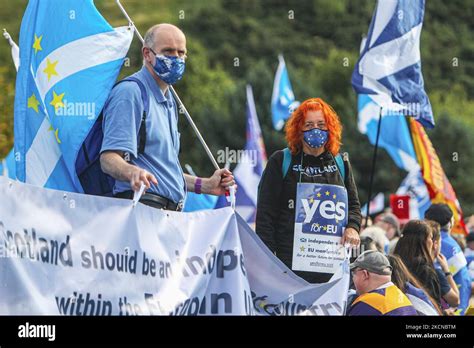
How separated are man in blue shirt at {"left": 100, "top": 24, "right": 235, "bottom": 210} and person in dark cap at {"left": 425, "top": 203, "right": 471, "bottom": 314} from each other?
3710 mm

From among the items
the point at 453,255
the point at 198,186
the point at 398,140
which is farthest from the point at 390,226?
the point at 198,186

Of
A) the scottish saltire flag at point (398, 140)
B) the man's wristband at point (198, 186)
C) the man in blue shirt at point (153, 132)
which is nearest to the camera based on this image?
the man in blue shirt at point (153, 132)

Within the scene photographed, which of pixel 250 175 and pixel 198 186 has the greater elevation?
pixel 198 186

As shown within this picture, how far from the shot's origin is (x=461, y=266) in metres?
10.5

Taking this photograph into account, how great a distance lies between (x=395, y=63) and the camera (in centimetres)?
1130

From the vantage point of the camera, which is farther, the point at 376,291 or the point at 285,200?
the point at 285,200

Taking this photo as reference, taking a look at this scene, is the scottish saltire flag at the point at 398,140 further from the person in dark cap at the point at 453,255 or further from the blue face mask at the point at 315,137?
the blue face mask at the point at 315,137

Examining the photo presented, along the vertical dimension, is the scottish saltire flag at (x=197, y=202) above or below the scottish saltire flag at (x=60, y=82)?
below

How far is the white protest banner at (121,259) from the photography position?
6074mm

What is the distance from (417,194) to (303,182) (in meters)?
8.50

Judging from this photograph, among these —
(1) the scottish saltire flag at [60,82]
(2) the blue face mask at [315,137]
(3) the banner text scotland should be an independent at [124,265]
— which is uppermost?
(1) the scottish saltire flag at [60,82]

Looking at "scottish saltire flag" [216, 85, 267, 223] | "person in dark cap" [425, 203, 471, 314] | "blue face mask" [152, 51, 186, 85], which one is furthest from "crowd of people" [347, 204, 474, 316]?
"scottish saltire flag" [216, 85, 267, 223]

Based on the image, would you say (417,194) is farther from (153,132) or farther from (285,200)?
(153,132)

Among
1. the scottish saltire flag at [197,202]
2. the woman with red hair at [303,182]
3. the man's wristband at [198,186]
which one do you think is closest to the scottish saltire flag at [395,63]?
the scottish saltire flag at [197,202]
